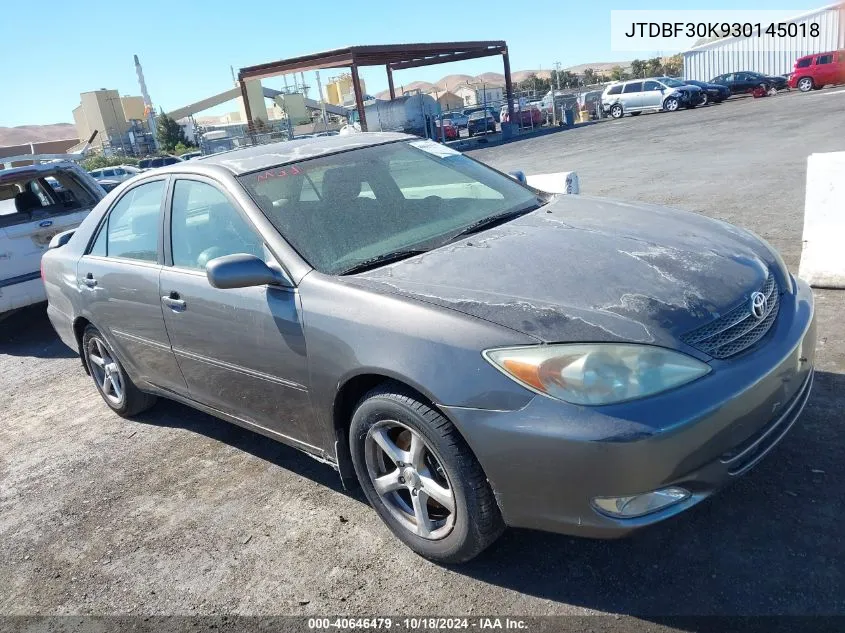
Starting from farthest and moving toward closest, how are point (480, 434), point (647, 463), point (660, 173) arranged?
point (660, 173), point (480, 434), point (647, 463)

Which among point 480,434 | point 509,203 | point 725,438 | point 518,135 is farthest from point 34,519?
point 518,135

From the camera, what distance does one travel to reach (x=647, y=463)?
2.21 m

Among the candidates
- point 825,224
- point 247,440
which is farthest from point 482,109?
point 247,440

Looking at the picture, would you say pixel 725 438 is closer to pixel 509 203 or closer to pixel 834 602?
pixel 834 602

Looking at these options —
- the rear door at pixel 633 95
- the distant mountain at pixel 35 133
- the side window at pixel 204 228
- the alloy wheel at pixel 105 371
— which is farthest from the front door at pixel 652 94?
the distant mountain at pixel 35 133

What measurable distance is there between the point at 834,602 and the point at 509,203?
7.55 ft

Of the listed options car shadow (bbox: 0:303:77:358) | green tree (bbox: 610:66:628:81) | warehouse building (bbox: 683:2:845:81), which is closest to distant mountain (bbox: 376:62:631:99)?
green tree (bbox: 610:66:628:81)

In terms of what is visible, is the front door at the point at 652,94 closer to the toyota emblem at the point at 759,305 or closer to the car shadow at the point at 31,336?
the car shadow at the point at 31,336

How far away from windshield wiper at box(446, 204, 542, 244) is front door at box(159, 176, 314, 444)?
0.86m

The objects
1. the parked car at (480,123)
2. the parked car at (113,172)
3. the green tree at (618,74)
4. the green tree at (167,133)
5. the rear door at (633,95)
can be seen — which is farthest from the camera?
the green tree at (618,74)

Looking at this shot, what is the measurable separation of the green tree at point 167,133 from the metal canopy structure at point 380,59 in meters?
28.8

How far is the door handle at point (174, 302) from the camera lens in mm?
3613

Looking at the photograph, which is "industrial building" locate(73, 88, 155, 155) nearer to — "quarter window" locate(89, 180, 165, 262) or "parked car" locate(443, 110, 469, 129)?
"parked car" locate(443, 110, 469, 129)

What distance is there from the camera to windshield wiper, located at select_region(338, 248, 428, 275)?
3023mm
